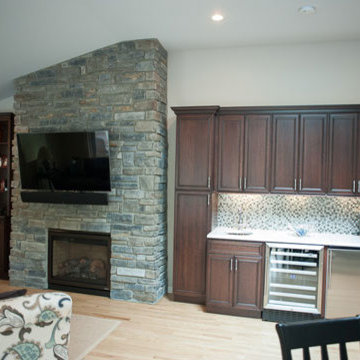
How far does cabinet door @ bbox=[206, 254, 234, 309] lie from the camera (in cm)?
394

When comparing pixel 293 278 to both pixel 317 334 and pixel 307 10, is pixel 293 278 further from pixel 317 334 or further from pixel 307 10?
pixel 307 10

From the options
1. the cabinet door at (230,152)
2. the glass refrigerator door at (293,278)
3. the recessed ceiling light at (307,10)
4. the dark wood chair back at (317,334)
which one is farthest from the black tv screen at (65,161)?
the dark wood chair back at (317,334)

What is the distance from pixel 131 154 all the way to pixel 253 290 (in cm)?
207

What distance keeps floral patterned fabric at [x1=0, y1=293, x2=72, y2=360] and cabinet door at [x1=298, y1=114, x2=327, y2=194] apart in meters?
2.94

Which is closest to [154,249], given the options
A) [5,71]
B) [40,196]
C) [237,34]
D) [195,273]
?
[195,273]

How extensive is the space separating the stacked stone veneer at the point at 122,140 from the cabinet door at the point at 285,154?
4.45 ft

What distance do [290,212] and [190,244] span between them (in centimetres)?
127

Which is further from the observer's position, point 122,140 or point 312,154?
point 122,140

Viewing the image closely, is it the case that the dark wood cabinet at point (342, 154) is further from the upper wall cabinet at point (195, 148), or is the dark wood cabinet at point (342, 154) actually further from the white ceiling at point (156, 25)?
the upper wall cabinet at point (195, 148)

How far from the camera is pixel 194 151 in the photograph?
13.8 ft

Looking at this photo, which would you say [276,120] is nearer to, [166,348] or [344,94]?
[344,94]

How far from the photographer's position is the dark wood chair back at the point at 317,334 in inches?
55.0

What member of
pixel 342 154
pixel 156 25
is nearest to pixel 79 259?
pixel 156 25

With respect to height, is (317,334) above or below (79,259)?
above
